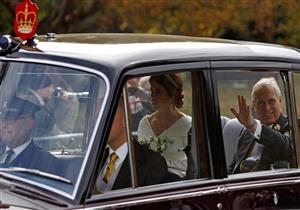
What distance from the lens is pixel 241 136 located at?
523 centimetres

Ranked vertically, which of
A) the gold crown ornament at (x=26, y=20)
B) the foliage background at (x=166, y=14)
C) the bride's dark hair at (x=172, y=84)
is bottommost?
the bride's dark hair at (x=172, y=84)

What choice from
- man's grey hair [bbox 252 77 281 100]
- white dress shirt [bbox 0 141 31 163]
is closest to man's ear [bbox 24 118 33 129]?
white dress shirt [bbox 0 141 31 163]

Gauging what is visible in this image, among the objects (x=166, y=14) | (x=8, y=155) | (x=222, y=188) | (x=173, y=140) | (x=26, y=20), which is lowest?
(x=222, y=188)

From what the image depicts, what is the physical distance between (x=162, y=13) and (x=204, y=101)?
17.5m

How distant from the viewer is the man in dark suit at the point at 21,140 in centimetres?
463

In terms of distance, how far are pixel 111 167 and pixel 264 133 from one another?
3.74 ft

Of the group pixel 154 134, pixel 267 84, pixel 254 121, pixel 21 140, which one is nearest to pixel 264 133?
pixel 254 121

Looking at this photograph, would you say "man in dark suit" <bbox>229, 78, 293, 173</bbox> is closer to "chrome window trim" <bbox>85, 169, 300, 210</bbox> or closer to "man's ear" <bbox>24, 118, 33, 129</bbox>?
"chrome window trim" <bbox>85, 169, 300, 210</bbox>

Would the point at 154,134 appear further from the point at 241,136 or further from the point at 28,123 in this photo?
the point at 28,123

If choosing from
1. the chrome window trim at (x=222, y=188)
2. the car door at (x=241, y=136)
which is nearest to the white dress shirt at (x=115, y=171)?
the chrome window trim at (x=222, y=188)

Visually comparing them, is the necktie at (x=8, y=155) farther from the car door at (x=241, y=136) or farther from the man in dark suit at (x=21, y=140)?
the car door at (x=241, y=136)

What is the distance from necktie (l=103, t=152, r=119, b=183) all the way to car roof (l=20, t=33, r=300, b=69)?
440mm

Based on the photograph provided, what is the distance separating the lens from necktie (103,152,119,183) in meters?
4.50

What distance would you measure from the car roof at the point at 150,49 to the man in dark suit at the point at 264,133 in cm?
21
